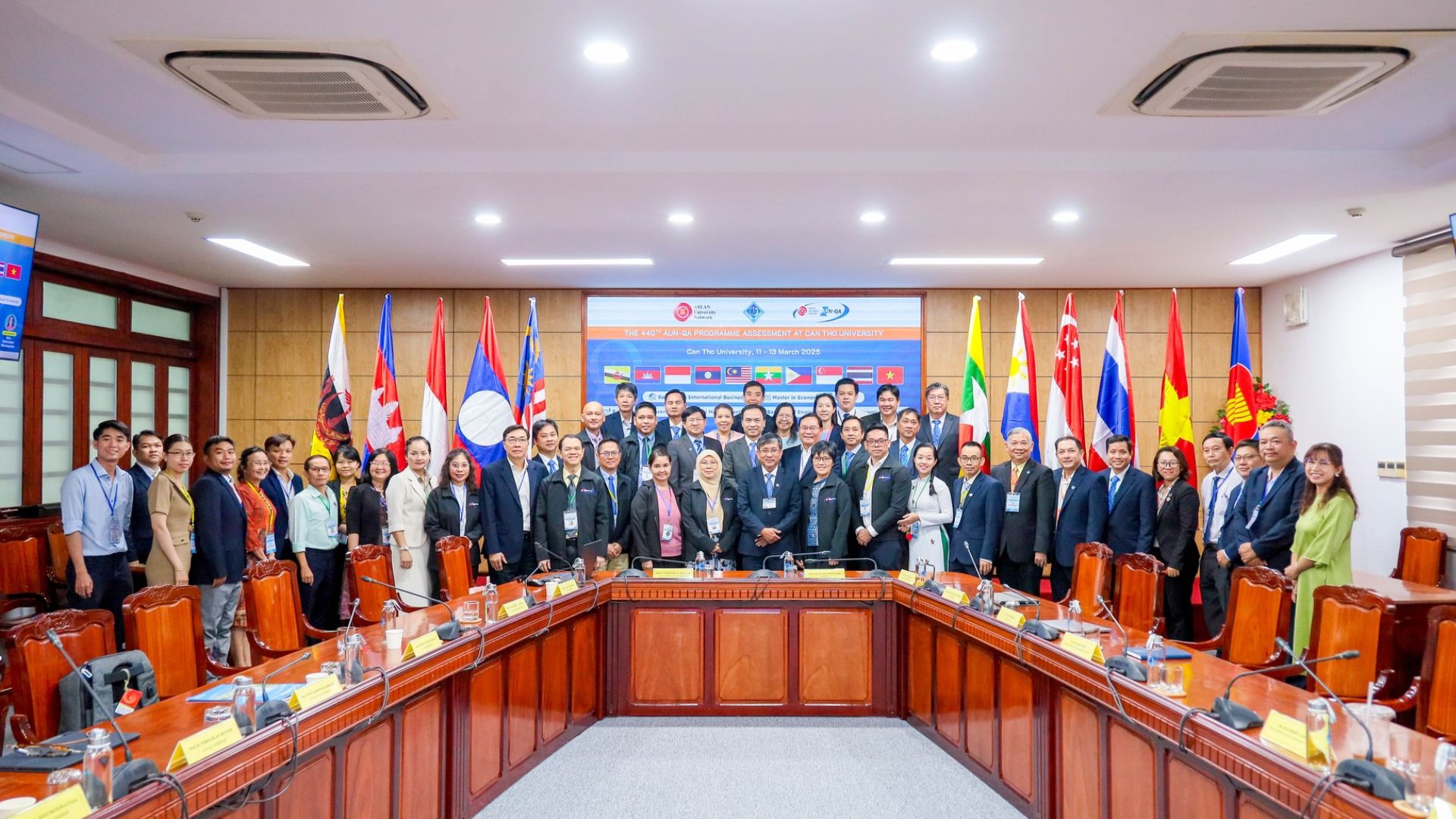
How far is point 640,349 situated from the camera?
28.7ft

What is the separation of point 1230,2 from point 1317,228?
391 centimetres

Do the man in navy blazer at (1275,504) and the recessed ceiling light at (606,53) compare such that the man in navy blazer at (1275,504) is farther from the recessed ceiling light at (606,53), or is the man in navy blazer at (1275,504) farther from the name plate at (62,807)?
the name plate at (62,807)

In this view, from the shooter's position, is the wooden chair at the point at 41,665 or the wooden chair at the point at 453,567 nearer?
the wooden chair at the point at 41,665

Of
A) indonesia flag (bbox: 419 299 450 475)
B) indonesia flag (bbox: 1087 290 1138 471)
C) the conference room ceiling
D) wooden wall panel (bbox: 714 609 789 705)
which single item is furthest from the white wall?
indonesia flag (bbox: 419 299 450 475)

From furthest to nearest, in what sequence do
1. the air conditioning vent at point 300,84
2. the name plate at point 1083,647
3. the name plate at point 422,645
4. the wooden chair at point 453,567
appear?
the wooden chair at point 453,567, the air conditioning vent at point 300,84, the name plate at point 422,645, the name plate at point 1083,647

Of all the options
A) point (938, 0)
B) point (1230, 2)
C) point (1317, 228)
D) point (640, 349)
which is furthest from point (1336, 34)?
point (640, 349)

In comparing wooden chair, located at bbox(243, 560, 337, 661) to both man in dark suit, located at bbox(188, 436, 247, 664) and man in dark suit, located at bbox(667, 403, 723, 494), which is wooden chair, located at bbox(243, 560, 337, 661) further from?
man in dark suit, located at bbox(667, 403, 723, 494)

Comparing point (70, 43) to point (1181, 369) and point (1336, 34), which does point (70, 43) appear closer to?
point (1336, 34)

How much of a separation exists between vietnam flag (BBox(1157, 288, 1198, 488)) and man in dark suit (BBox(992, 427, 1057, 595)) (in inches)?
72.0

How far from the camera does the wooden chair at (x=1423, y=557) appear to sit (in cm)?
601

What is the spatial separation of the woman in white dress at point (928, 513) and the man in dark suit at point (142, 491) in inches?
179

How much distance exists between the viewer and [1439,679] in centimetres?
255

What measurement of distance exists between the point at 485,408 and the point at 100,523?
106 inches

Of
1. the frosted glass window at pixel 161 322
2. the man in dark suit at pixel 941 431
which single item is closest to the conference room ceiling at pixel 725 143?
the frosted glass window at pixel 161 322
